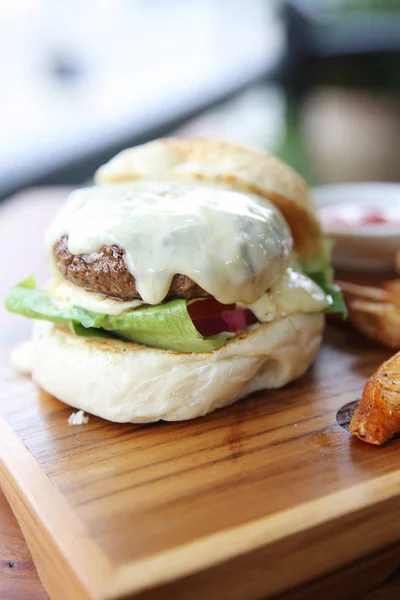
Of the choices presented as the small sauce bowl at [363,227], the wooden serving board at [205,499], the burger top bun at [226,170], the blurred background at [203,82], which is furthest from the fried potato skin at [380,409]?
the blurred background at [203,82]

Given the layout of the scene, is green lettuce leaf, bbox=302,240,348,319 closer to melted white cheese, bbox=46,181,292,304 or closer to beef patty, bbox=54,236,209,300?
melted white cheese, bbox=46,181,292,304

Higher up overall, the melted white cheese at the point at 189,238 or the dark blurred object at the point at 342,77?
the melted white cheese at the point at 189,238

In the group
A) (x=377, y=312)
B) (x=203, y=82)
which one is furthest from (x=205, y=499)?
(x=203, y=82)

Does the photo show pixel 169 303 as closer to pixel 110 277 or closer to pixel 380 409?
pixel 110 277

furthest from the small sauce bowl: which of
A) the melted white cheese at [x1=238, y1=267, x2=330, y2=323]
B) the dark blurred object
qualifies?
the dark blurred object

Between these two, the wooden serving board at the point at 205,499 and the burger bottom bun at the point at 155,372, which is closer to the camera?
the wooden serving board at the point at 205,499

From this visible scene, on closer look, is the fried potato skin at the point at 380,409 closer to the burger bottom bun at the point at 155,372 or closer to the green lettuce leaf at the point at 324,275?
the burger bottom bun at the point at 155,372

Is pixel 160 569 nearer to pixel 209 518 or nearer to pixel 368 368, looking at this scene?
pixel 209 518
